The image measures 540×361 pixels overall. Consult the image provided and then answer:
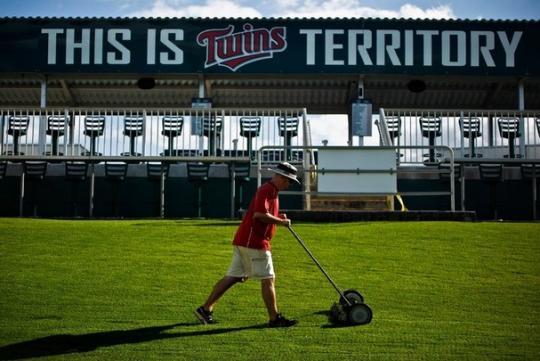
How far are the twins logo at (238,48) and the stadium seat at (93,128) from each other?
4.82m

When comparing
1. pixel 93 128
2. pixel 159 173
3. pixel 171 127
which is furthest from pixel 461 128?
pixel 93 128

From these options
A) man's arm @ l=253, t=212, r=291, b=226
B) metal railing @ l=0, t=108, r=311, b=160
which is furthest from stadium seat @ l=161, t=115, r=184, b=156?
man's arm @ l=253, t=212, r=291, b=226

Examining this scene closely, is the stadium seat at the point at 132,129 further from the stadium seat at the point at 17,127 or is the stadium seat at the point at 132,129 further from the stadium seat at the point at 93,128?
the stadium seat at the point at 17,127

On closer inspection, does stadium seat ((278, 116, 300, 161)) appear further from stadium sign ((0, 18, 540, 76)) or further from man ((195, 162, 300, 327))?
man ((195, 162, 300, 327))

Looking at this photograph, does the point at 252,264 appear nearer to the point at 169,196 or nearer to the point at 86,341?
the point at 86,341

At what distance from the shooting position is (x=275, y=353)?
6.73 metres

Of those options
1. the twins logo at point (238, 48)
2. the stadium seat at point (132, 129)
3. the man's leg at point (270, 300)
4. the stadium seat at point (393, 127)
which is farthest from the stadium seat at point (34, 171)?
the man's leg at point (270, 300)

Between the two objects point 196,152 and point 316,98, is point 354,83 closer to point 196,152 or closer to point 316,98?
point 316,98

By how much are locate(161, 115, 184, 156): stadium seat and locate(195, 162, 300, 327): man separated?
38.4 ft

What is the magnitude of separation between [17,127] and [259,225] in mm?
13411

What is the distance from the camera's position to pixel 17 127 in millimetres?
19438

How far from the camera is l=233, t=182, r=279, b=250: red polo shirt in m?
7.72

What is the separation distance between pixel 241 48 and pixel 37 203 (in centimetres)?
769

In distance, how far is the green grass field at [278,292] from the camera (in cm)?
700
